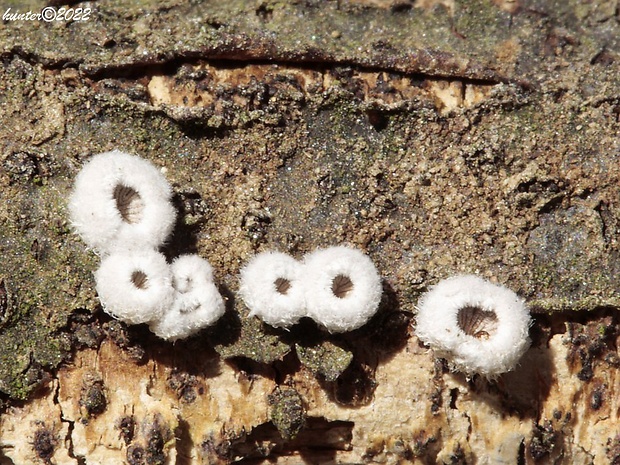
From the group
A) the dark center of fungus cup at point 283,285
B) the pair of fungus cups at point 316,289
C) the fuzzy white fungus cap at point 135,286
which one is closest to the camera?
the fuzzy white fungus cap at point 135,286

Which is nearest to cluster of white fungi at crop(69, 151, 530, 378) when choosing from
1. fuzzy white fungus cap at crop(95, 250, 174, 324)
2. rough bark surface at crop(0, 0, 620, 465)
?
fuzzy white fungus cap at crop(95, 250, 174, 324)

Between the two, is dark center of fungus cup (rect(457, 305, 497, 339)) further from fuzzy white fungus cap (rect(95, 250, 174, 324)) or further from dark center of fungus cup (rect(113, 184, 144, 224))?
dark center of fungus cup (rect(113, 184, 144, 224))

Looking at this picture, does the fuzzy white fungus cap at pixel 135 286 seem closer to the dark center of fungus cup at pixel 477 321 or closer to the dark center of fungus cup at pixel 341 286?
the dark center of fungus cup at pixel 341 286

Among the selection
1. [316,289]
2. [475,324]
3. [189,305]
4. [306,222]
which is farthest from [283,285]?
[475,324]

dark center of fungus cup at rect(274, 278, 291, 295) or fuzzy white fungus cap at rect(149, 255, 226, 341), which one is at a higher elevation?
dark center of fungus cup at rect(274, 278, 291, 295)

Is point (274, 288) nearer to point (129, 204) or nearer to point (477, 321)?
point (129, 204)

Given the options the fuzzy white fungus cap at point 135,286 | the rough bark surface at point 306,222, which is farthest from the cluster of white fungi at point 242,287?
the rough bark surface at point 306,222

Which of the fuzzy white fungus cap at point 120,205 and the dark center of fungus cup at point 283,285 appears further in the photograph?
the dark center of fungus cup at point 283,285

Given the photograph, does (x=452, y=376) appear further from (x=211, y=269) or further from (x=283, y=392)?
(x=211, y=269)
